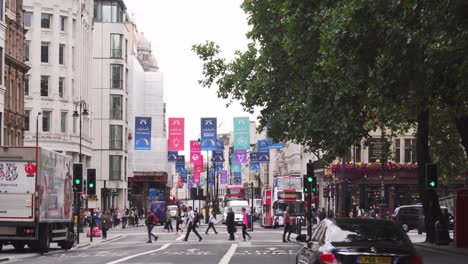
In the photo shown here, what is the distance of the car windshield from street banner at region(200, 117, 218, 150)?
46.7 metres

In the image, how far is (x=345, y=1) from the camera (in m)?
22.3

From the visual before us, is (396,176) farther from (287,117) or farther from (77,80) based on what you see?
(287,117)

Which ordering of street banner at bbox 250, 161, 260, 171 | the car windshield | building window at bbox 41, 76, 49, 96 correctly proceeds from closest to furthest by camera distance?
the car windshield
street banner at bbox 250, 161, 260, 171
building window at bbox 41, 76, 49, 96

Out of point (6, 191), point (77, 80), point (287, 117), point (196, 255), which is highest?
point (77, 80)

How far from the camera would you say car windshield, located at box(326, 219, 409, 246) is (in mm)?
14641

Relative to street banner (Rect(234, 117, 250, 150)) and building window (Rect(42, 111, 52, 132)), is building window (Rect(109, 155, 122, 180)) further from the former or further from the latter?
street banner (Rect(234, 117, 250, 150))

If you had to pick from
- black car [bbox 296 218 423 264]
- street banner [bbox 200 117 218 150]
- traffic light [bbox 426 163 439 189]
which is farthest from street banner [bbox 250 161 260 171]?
black car [bbox 296 218 423 264]

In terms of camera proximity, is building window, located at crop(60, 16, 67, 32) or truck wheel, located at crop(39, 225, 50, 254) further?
building window, located at crop(60, 16, 67, 32)

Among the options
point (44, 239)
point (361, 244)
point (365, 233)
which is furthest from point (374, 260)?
point (44, 239)

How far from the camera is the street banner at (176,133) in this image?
216ft

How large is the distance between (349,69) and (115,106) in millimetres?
77342

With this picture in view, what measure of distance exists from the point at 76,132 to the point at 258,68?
50.7 metres

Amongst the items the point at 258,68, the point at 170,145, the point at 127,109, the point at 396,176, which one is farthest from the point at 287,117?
the point at 127,109

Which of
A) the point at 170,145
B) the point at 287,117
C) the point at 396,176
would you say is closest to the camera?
the point at 287,117
